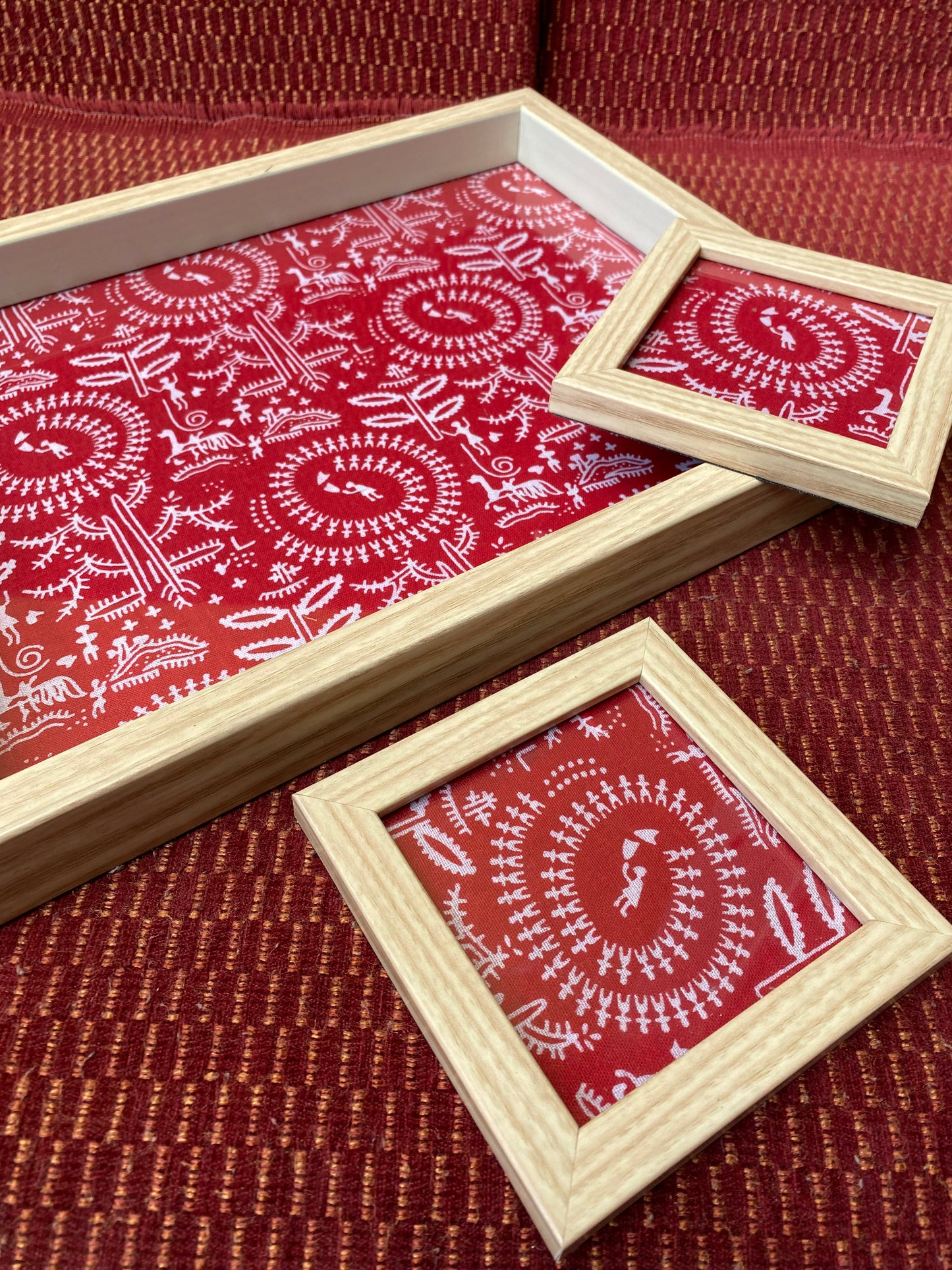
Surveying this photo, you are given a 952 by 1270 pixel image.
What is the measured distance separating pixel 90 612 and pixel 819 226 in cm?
74

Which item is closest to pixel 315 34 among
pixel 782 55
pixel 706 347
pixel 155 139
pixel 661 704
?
pixel 155 139

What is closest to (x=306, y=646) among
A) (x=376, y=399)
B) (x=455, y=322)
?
(x=376, y=399)

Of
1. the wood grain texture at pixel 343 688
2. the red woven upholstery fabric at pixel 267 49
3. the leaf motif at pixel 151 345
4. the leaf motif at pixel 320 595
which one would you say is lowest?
the wood grain texture at pixel 343 688

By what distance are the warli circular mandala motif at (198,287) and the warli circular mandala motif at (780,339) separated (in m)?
0.36

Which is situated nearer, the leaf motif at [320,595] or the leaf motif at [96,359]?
the leaf motif at [320,595]

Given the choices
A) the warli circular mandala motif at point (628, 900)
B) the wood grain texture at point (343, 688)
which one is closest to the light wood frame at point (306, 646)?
the wood grain texture at point (343, 688)

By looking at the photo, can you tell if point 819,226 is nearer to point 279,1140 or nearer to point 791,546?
point 791,546

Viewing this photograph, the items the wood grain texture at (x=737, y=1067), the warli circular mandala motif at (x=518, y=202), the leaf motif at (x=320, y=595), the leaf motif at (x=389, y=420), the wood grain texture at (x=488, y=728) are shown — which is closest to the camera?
the wood grain texture at (x=737, y=1067)

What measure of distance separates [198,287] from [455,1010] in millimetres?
627

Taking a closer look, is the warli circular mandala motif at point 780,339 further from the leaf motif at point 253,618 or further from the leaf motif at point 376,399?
the leaf motif at point 253,618

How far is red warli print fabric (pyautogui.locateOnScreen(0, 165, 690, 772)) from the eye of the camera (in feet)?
2.01

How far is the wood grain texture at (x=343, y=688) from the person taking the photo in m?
0.50

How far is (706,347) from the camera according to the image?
0.69 m

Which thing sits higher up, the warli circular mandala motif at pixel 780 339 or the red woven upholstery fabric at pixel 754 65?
the red woven upholstery fabric at pixel 754 65
